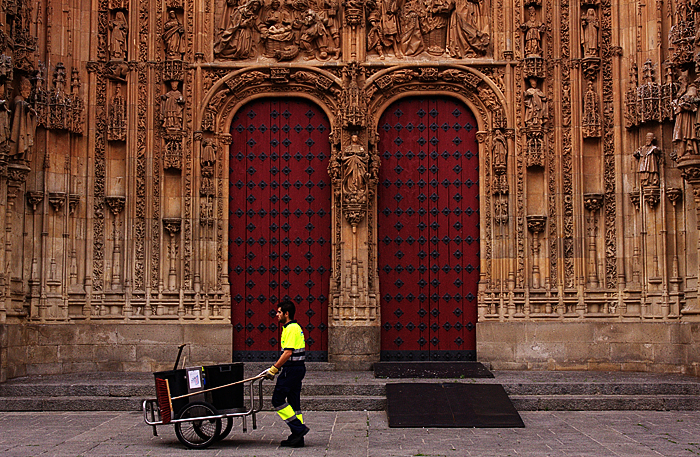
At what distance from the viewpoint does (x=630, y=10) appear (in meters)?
17.5

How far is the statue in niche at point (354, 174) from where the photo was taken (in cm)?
1742

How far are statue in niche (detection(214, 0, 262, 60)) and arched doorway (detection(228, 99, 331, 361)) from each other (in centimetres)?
112

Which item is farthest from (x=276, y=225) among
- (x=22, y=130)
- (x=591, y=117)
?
(x=591, y=117)

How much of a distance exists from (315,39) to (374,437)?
9.83 metres

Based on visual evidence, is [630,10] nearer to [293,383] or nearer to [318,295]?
[318,295]

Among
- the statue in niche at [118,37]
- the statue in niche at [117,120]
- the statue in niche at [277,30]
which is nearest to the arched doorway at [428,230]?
the statue in niche at [277,30]

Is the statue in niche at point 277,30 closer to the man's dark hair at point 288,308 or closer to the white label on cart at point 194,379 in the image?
the man's dark hair at point 288,308

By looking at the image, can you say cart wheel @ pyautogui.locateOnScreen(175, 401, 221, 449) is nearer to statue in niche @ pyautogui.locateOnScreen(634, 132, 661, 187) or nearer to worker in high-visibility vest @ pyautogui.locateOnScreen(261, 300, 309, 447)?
worker in high-visibility vest @ pyautogui.locateOnScreen(261, 300, 309, 447)

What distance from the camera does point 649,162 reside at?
1666 centimetres

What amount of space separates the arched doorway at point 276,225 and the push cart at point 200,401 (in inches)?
271

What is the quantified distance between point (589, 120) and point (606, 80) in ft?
3.09

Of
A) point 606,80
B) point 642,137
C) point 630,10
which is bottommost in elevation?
point 642,137

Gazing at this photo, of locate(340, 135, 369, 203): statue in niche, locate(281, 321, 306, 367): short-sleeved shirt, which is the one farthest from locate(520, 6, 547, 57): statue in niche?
locate(281, 321, 306, 367): short-sleeved shirt

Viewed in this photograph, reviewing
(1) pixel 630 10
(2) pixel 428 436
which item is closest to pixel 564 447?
(2) pixel 428 436
